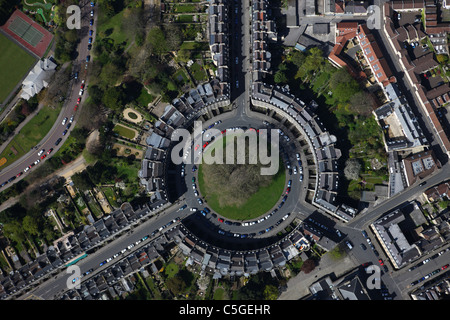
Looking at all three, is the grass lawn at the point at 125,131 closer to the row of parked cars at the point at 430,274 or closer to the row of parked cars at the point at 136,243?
the row of parked cars at the point at 136,243

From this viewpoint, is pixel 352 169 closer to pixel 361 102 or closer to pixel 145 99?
pixel 361 102

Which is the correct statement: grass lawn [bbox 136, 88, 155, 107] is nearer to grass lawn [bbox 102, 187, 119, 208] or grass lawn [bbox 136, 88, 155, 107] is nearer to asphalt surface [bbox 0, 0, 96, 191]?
asphalt surface [bbox 0, 0, 96, 191]

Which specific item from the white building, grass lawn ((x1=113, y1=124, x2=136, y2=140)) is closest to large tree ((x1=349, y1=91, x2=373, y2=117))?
grass lawn ((x1=113, y1=124, x2=136, y2=140))

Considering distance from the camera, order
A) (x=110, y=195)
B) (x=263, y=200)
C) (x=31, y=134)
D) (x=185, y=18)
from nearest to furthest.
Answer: (x=263, y=200) → (x=110, y=195) → (x=185, y=18) → (x=31, y=134)

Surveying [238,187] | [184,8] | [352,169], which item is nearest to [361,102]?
[352,169]

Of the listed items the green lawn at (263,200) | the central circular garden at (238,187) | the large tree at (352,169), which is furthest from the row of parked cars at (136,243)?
the large tree at (352,169)

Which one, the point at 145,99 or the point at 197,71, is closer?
the point at 197,71

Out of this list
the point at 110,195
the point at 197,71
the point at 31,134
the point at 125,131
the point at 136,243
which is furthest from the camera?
the point at 31,134
